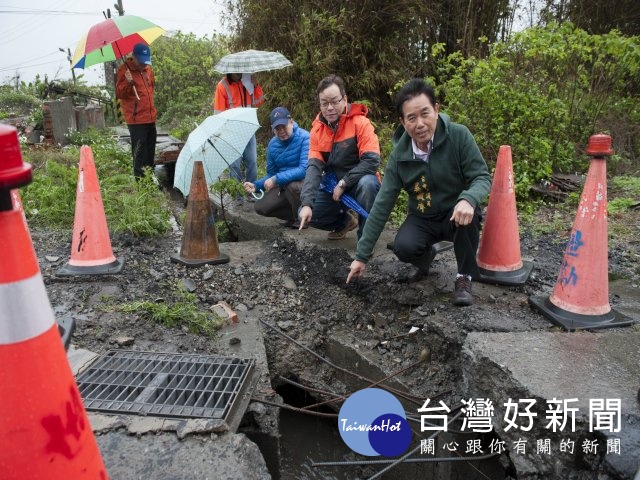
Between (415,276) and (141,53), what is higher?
(141,53)

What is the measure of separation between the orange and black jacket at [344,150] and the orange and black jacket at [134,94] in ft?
9.37

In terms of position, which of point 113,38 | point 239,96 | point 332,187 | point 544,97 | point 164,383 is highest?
point 113,38

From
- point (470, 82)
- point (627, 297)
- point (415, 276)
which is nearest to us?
point (627, 297)

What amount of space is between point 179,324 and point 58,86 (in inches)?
581

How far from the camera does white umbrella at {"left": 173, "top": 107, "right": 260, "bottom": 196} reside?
173 inches

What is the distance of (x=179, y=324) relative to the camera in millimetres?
3189

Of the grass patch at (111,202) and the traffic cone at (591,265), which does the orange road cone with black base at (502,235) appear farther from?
the grass patch at (111,202)

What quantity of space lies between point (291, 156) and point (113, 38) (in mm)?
2566

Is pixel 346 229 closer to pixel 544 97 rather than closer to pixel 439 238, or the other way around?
pixel 439 238

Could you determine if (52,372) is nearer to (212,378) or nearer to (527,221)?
(212,378)

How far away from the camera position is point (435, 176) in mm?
3150

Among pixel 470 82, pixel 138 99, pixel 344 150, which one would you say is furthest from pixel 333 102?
pixel 138 99

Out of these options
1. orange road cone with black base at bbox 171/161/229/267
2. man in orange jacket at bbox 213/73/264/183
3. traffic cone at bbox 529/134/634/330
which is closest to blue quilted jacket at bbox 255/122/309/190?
orange road cone with black base at bbox 171/161/229/267

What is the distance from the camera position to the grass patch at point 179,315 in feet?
10.4
